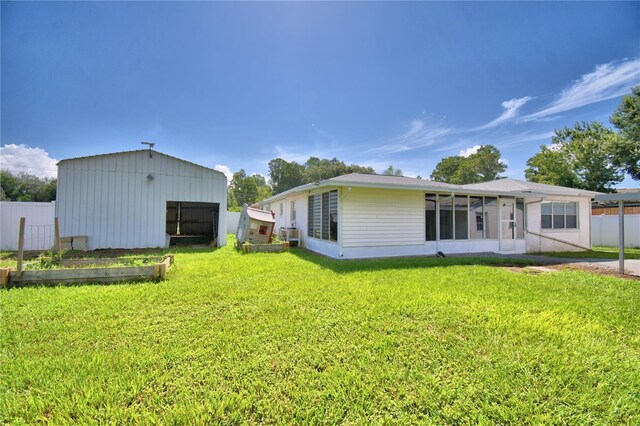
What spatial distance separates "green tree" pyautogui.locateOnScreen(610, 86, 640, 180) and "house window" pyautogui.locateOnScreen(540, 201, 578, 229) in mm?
13848

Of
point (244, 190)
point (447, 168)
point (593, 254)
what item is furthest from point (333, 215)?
point (447, 168)

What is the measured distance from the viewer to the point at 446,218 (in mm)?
10164

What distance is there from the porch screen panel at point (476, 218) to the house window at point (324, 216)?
5794mm

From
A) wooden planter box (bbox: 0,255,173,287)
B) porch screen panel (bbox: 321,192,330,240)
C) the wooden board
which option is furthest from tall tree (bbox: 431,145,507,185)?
the wooden board

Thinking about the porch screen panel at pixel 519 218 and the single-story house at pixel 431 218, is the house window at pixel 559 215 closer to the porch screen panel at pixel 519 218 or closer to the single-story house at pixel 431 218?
the single-story house at pixel 431 218

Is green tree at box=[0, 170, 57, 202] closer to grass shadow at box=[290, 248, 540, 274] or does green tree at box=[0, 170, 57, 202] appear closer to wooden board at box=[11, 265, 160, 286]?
wooden board at box=[11, 265, 160, 286]

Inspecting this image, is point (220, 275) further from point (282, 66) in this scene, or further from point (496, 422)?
point (282, 66)

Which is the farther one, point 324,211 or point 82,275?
point 324,211

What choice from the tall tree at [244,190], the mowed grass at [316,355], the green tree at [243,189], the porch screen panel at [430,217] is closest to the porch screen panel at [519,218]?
the porch screen panel at [430,217]

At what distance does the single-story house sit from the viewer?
8.86 metres

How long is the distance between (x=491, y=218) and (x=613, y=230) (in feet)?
32.9

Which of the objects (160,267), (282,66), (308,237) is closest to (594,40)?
(282,66)

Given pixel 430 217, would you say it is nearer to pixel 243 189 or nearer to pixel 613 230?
pixel 613 230

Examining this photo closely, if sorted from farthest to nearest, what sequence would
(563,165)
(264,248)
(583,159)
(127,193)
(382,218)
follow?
(563,165), (583,159), (127,193), (264,248), (382,218)
